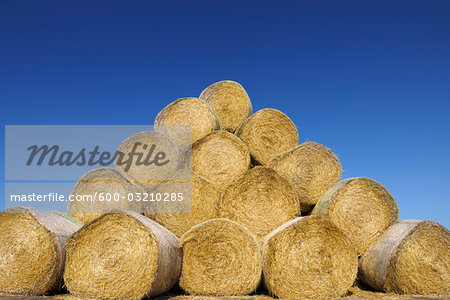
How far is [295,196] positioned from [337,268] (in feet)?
4.39

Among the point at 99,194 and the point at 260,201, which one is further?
the point at 99,194

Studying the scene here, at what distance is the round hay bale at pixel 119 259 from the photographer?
443 centimetres

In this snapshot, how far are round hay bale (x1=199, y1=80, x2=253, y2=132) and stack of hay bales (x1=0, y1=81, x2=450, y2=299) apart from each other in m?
1.18

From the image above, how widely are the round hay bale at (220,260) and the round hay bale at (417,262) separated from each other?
1705mm

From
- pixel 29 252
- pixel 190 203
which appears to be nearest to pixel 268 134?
pixel 190 203

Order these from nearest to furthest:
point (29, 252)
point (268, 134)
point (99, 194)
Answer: point (29, 252) < point (99, 194) < point (268, 134)

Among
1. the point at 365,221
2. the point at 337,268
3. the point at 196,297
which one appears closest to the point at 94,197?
the point at 196,297

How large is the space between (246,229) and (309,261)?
88cm

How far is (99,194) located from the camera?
20.1 ft

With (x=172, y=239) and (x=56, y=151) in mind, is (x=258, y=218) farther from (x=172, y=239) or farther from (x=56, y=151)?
(x=56, y=151)

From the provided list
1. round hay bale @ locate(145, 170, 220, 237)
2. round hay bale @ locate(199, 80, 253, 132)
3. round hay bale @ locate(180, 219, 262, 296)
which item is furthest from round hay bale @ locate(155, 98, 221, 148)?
round hay bale @ locate(180, 219, 262, 296)

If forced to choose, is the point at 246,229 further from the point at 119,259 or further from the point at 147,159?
the point at 147,159

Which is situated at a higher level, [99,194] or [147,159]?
[147,159]

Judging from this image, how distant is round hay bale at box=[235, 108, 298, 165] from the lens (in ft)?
24.1
